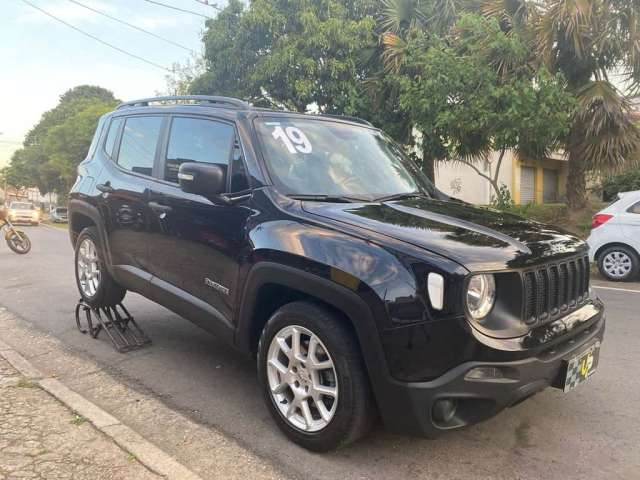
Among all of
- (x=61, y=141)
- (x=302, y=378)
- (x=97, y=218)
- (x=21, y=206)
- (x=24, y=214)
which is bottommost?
(x=24, y=214)

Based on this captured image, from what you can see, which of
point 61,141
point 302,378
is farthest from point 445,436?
point 61,141

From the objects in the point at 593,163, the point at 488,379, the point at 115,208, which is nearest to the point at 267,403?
the point at 488,379

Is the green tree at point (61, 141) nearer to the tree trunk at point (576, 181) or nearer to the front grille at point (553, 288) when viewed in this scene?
the tree trunk at point (576, 181)

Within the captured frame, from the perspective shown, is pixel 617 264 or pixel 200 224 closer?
pixel 200 224

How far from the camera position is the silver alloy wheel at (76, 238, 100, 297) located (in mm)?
5156

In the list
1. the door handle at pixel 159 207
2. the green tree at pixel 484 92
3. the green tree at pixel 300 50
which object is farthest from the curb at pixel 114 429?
the green tree at pixel 300 50

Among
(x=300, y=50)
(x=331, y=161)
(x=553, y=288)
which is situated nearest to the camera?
(x=553, y=288)

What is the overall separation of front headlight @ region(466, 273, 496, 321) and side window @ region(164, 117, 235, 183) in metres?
1.84

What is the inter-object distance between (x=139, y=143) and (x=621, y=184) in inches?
759

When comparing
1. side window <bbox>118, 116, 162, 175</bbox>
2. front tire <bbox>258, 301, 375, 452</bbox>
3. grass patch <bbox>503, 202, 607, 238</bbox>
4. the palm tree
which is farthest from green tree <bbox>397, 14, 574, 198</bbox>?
front tire <bbox>258, 301, 375, 452</bbox>

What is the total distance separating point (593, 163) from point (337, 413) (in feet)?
36.3

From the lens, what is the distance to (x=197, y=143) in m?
3.95

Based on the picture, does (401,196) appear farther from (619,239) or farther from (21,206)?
(21,206)

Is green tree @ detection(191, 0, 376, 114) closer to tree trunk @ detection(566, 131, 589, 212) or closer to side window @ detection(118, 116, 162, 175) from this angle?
tree trunk @ detection(566, 131, 589, 212)
